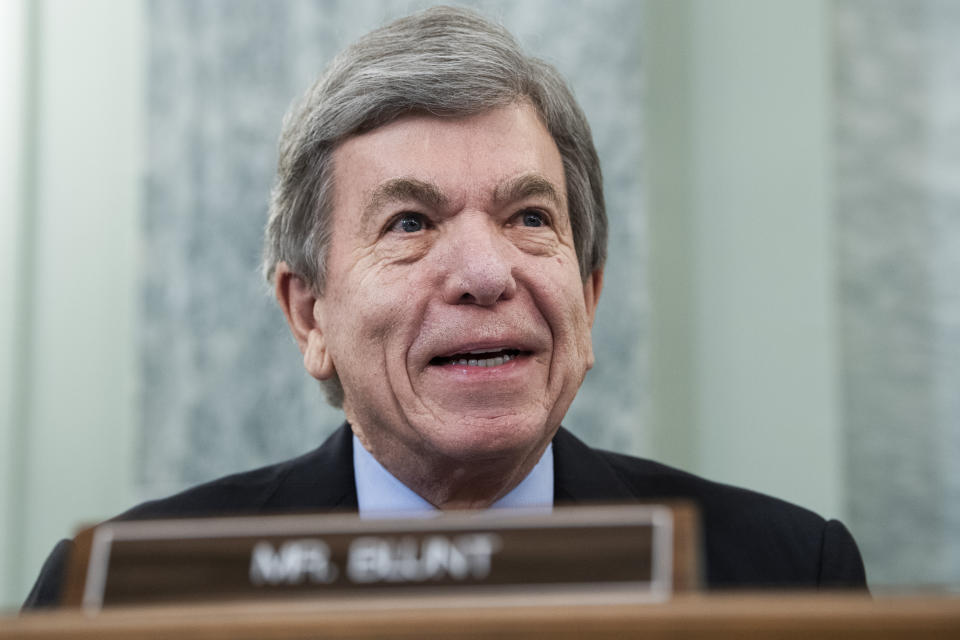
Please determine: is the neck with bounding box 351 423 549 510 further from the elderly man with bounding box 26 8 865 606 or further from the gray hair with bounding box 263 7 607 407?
the gray hair with bounding box 263 7 607 407

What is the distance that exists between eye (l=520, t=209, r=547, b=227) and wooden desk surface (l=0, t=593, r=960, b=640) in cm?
80

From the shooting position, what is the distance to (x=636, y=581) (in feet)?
2.03

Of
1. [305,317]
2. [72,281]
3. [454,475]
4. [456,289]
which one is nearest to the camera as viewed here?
[456,289]

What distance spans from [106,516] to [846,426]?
69.3 inches

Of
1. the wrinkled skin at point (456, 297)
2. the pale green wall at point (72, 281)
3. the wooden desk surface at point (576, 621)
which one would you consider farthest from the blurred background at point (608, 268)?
the wooden desk surface at point (576, 621)

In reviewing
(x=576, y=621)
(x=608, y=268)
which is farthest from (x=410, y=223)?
(x=608, y=268)

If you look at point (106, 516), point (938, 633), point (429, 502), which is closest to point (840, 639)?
point (938, 633)

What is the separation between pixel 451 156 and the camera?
1.28m

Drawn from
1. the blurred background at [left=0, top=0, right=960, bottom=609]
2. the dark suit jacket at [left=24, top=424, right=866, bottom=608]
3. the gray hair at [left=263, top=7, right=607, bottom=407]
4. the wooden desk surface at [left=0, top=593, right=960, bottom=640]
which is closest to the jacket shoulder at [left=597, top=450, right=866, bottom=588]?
the dark suit jacket at [left=24, top=424, right=866, bottom=608]

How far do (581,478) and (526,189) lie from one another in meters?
0.44

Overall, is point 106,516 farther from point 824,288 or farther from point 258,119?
point 824,288

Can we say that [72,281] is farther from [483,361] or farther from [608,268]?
[483,361]

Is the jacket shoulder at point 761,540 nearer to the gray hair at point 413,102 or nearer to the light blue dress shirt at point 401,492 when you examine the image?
the light blue dress shirt at point 401,492

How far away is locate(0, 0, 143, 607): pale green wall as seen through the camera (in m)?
2.43
